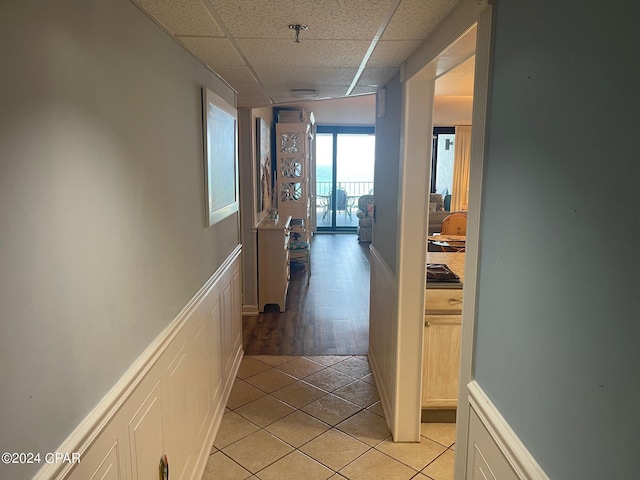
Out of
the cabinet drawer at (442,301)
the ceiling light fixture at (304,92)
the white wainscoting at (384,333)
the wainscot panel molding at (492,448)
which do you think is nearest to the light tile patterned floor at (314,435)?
the white wainscoting at (384,333)

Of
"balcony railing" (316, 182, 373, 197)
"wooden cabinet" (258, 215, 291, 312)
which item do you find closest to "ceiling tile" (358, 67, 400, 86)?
"wooden cabinet" (258, 215, 291, 312)

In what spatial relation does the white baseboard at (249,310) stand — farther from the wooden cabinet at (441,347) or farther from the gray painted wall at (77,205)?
the gray painted wall at (77,205)

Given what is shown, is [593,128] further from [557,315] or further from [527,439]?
[527,439]

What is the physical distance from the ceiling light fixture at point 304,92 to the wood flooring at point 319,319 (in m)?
2.11

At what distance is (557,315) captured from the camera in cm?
102

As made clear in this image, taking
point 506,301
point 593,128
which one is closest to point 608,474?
point 506,301

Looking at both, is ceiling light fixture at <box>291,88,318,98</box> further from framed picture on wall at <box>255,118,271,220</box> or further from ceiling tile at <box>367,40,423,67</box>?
framed picture on wall at <box>255,118,271,220</box>

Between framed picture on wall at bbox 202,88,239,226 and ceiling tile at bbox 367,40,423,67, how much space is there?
2.98 ft

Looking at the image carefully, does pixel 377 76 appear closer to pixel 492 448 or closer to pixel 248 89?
pixel 248 89

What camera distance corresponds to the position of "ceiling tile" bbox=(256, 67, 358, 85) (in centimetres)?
277

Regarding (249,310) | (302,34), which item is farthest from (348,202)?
(302,34)

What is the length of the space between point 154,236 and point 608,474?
155cm

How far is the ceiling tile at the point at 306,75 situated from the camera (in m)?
2.77

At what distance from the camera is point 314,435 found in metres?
2.94
